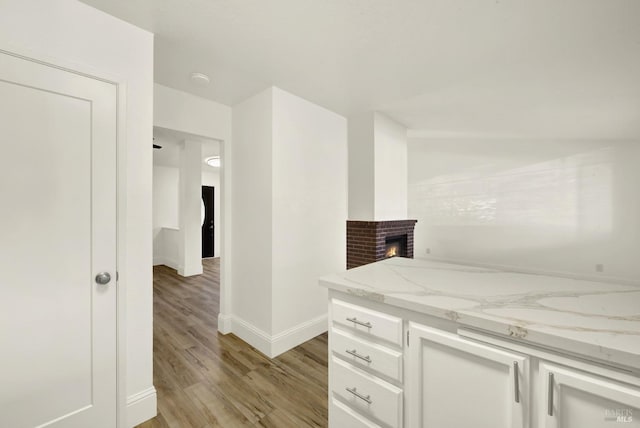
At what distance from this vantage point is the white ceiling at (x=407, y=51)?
1599 millimetres

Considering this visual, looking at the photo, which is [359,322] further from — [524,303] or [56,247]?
[56,247]

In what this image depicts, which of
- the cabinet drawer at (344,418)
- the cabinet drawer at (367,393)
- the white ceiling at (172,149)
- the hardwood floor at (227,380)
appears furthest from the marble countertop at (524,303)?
the white ceiling at (172,149)

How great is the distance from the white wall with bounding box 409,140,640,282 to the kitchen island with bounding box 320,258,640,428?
498 cm

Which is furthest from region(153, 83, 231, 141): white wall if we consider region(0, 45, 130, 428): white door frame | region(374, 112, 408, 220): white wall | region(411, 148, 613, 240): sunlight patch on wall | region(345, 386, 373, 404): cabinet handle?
region(411, 148, 613, 240): sunlight patch on wall

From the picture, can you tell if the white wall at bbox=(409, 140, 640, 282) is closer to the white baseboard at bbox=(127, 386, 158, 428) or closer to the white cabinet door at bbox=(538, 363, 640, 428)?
the white cabinet door at bbox=(538, 363, 640, 428)

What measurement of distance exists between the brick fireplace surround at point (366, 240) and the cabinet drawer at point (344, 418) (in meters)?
1.94

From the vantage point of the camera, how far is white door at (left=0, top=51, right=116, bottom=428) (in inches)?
50.9

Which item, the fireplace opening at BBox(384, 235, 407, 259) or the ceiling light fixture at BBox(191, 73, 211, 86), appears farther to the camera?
the fireplace opening at BBox(384, 235, 407, 259)

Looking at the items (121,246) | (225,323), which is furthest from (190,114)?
(225,323)

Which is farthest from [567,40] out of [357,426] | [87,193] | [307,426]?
[87,193]

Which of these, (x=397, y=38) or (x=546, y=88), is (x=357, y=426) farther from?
(x=546, y=88)

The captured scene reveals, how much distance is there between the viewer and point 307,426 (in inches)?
65.2

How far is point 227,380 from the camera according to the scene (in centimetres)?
210

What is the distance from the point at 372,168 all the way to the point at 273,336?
2221 mm
